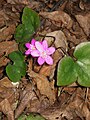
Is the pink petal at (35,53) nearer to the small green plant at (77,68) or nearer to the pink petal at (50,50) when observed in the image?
the pink petal at (50,50)

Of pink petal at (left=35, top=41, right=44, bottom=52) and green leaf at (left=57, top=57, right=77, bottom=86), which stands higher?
pink petal at (left=35, top=41, right=44, bottom=52)

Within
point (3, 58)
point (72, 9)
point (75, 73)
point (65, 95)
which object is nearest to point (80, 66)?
point (75, 73)

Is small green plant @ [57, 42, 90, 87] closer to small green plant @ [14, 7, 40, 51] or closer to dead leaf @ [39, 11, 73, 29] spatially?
small green plant @ [14, 7, 40, 51]

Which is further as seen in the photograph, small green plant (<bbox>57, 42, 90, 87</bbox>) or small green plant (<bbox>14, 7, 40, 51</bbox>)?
small green plant (<bbox>14, 7, 40, 51</bbox>)

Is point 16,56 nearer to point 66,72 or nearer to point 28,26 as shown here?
point 28,26

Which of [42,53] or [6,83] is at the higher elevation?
[42,53]

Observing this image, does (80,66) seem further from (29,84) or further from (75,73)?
(29,84)

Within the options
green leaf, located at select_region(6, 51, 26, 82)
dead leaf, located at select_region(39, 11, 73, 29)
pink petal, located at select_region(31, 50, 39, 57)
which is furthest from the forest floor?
pink petal, located at select_region(31, 50, 39, 57)

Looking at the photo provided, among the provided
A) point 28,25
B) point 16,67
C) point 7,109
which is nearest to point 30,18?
point 28,25
